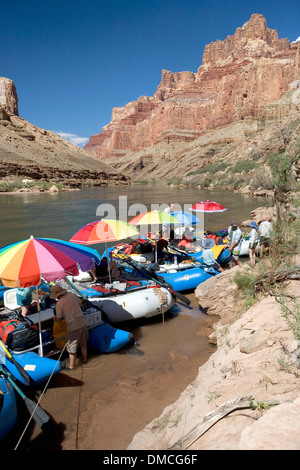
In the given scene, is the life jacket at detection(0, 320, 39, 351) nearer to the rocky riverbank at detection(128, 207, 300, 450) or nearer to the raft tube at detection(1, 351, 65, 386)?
the raft tube at detection(1, 351, 65, 386)

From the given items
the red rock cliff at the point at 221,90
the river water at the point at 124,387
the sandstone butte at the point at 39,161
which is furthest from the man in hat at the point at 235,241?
the red rock cliff at the point at 221,90

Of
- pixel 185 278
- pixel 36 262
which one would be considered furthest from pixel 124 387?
pixel 185 278

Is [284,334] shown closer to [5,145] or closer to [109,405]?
[109,405]

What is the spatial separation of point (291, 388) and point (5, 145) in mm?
66580

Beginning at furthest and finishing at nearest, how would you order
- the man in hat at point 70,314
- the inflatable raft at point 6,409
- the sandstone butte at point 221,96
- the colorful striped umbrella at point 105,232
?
1. the sandstone butte at point 221,96
2. the colorful striped umbrella at point 105,232
3. the man in hat at point 70,314
4. the inflatable raft at point 6,409

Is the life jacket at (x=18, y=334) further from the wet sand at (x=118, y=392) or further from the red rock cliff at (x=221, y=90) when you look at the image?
the red rock cliff at (x=221, y=90)

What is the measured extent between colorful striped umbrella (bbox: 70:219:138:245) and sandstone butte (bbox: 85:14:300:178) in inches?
3052

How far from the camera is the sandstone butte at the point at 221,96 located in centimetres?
8162

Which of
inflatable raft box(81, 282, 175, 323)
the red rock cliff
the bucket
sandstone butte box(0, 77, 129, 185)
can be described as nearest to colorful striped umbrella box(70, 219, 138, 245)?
inflatable raft box(81, 282, 175, 323)

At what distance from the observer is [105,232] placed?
6.85 m

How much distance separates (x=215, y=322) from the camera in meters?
6.86

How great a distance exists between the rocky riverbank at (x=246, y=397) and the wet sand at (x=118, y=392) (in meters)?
0.61

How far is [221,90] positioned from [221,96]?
2.70 m
